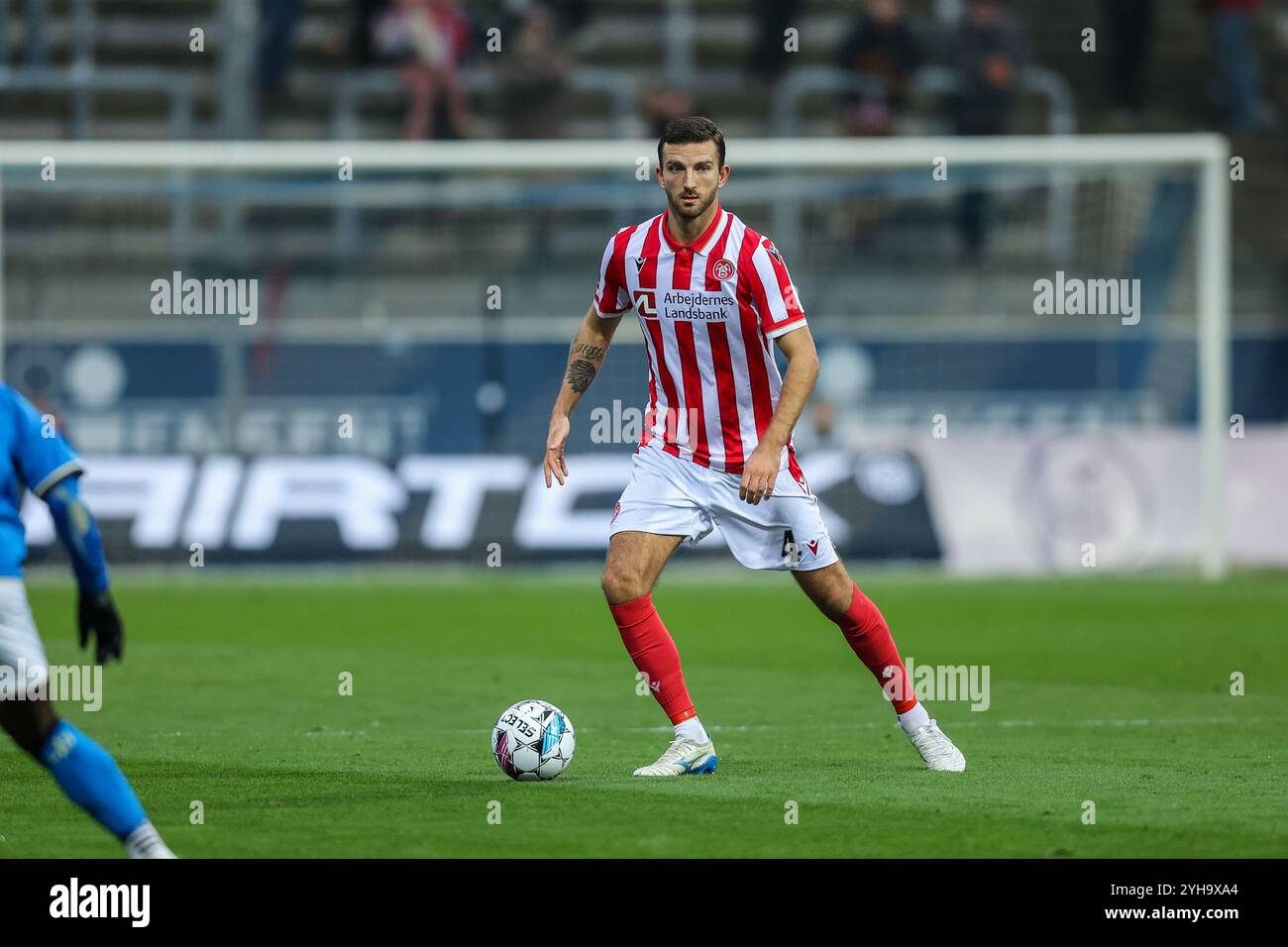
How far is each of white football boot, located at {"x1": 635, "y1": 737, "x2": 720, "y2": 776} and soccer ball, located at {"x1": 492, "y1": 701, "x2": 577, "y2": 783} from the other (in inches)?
12.9

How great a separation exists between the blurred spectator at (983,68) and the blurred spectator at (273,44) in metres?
7.91

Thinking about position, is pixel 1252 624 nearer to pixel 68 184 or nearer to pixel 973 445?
pixel 973 445

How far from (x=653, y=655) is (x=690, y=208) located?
1.77 m

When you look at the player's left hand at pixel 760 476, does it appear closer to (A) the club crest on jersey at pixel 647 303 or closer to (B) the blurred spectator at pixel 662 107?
(A) the club crest on jersey at pixel 647 303

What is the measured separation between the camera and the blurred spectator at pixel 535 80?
23234mm

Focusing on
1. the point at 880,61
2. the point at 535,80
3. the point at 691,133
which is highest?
the point at 880,61

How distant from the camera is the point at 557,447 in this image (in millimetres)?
8406

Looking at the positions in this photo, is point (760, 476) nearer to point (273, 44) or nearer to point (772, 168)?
point (772, 168)

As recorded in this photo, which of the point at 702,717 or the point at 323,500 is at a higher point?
the point at 323,500

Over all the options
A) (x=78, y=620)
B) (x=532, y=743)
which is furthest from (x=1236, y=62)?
(x=78, y=620)

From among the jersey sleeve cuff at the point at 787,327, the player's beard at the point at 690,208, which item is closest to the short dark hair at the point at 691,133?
the player's beard at the point at 690,208

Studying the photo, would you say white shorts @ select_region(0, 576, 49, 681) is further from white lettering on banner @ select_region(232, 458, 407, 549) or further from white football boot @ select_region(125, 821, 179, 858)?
white lettering on banner @ select_region(232, 458, 407, 549)

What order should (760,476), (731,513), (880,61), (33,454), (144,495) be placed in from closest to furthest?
(33,454), (760,476), (731,513), (144,495), (880,61)
